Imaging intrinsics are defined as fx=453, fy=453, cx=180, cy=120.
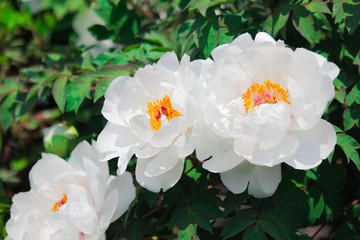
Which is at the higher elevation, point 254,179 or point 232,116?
point 232,116

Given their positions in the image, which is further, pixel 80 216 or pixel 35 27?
pixel 35 27

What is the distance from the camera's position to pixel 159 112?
1.06 metres

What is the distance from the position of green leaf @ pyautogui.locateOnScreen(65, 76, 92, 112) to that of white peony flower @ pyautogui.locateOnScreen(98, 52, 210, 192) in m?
0.22

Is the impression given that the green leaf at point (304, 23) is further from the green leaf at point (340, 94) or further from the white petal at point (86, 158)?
the white petal at point (86, 158)

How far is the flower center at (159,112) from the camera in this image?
3.39ft

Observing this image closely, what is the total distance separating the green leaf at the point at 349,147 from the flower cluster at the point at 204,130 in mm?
95

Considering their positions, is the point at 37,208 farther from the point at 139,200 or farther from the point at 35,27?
the point at 35,27

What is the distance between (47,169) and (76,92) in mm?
241

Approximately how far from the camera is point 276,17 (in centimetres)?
115

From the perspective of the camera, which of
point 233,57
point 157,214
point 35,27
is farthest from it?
point 35,27

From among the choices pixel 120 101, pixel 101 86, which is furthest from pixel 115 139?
pixel 101 86

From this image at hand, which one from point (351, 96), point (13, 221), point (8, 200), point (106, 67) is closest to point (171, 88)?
point (106, 67)

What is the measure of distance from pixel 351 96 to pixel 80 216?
69 cm

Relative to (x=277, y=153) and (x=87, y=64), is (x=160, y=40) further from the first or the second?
(x=277, y=153)
